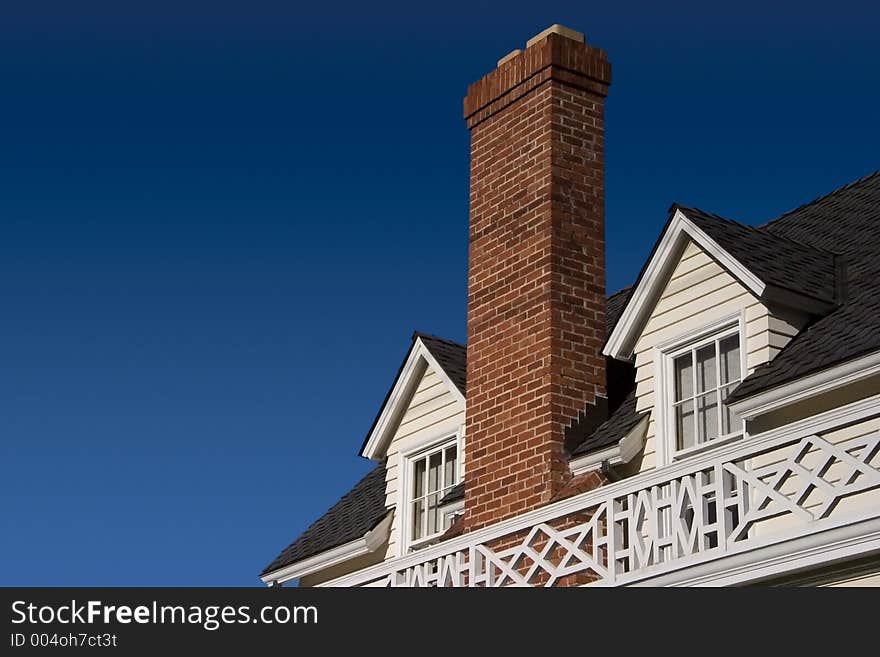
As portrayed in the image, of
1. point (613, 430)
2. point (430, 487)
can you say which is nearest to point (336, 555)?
point (430, 487)

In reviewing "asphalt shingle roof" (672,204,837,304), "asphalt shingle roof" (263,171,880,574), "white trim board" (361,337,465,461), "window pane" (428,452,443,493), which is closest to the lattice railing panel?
"asphalt shingle roof" (263,171,880,574)

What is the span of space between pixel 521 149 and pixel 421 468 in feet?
14.2

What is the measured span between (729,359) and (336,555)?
21.8 feet

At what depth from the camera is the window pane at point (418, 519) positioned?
19.7 meters

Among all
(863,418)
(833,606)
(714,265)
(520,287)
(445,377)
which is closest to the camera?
(833,606)

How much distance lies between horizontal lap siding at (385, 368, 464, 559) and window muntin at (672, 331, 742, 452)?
351 cm

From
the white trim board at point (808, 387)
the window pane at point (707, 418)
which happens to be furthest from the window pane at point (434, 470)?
the white trim board at point (808, 387)

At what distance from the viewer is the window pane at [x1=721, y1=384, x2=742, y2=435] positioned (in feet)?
50.5

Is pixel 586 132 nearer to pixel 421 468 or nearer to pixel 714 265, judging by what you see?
pixel 714 265

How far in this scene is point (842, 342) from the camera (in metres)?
14.6

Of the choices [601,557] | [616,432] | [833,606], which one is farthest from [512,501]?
[833,606]

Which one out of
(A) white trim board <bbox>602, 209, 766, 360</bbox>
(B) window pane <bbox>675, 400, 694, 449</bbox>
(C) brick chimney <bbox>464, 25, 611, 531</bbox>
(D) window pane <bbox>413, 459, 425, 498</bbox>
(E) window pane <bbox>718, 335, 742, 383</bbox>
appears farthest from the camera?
(D) window pane <bbox>413, 459, 425, 498</bbox>

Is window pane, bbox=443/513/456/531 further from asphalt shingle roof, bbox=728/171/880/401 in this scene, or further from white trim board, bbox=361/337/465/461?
asphalt shingle roof, bbox=728/171/880/401

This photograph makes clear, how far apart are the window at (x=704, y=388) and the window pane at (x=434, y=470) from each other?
4.18 meters
